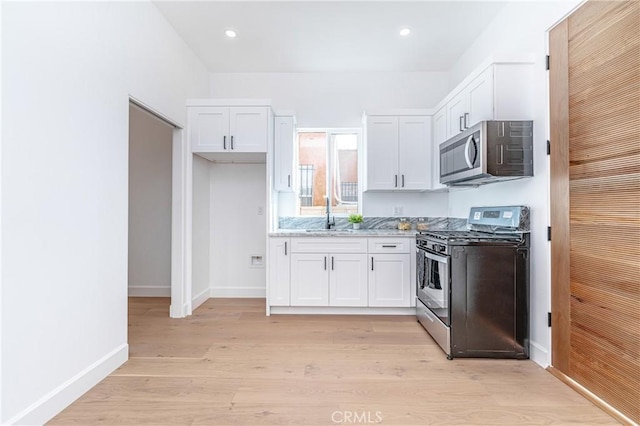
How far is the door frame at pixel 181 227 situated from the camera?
11.2 feet

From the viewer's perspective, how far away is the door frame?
3.41 meters

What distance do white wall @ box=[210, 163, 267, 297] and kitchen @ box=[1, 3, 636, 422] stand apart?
39.7 inches

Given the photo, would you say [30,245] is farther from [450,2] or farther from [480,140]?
[450,2]

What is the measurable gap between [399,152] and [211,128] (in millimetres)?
2159

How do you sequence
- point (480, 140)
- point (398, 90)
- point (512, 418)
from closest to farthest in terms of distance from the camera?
point (512, 418) → point (480, 140) → point (398, 90)

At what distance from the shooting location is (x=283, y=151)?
3777 millimetres

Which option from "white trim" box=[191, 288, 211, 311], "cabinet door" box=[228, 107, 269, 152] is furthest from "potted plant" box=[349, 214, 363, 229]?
"white trim" box=[191, 288, 211, 311]

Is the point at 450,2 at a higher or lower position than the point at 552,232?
higher

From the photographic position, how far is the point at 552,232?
7.32 feet

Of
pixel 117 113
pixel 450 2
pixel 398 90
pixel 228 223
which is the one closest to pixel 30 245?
pixel 117 113

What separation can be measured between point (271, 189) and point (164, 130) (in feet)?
5.77

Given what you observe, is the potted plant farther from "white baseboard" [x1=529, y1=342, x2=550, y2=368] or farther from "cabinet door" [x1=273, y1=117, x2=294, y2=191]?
"white baseboard" [x1=529, y1=342, x2=550, y2=368]

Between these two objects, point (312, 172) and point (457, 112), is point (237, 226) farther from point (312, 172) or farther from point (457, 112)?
point (457, 112)
